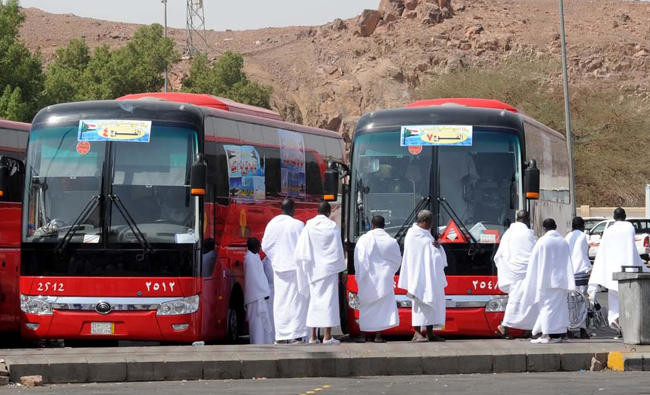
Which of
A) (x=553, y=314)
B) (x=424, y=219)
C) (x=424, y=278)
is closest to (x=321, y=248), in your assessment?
(x=424, y=219)

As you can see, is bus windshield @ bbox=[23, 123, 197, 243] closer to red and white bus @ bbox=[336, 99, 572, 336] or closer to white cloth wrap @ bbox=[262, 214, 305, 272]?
white cloth wrap @ bbox=[262, 214, 305, 272]

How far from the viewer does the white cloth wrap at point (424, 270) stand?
16.1 m

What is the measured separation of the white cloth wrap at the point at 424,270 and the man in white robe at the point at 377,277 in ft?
0.61

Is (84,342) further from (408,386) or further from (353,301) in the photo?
(408,386)

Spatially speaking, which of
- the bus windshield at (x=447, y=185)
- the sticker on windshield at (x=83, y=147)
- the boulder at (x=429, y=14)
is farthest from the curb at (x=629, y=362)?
the boulder at (x=429, y=14)

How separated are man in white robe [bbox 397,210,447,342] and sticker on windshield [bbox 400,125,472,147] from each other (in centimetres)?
136

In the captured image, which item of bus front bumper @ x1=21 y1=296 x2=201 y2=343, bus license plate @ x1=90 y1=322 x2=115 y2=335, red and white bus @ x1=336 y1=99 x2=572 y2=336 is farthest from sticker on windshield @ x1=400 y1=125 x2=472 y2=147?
bus license plate @ x1=90 y1=322 x2=115 y2=335

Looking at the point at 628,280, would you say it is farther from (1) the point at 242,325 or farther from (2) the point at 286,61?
(2) the point at 286,61

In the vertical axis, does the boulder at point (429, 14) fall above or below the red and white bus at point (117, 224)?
above

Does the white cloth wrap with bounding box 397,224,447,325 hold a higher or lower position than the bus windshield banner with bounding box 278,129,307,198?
lower

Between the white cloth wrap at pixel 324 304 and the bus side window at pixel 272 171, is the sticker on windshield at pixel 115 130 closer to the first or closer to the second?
the white cloth wrap at pixel 324 304

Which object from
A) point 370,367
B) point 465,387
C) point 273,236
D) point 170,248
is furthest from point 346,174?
point 465,387

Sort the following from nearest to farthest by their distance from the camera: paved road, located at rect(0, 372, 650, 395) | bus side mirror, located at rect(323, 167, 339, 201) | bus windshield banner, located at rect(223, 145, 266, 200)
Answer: paved road, located at rect(0, 372, 650, 395) → bus side mirror, located at rect(323, 167, 339, 201) → bus windshield banner, located at rect(223, 145, 266, 200)

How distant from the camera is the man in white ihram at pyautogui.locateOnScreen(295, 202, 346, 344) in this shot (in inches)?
609
